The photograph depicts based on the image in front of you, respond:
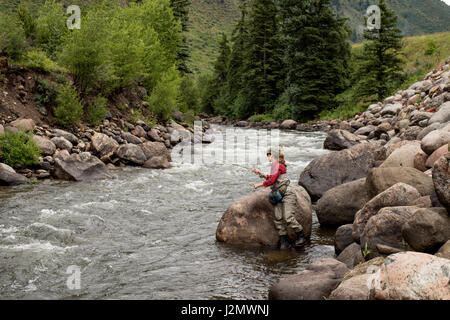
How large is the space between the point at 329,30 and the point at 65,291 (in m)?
43.7

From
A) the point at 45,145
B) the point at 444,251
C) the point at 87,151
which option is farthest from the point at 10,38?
the point at 444,251

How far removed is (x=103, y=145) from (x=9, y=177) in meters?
4.97

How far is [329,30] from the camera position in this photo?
144ft

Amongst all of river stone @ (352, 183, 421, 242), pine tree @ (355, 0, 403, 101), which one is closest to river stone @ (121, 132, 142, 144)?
river stone @ (352, 183, 421, 242)

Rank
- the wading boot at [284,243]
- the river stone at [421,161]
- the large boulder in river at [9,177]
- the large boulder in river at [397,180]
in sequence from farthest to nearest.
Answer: the large boulder in river at [9,177] < the river stone at [421,161] < the wading boot at [284,243] < the large boulder in river at [397,180]

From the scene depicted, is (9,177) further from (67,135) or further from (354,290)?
(354,290)

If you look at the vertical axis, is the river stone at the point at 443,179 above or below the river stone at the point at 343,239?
above

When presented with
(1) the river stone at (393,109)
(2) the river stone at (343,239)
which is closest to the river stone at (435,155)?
(2) the river stone at (343,239)

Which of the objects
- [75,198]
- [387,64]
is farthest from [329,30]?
[75,198]

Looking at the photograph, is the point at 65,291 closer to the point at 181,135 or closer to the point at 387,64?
the point at 181,135

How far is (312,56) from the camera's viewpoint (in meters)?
42.3

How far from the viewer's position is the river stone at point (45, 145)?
1491 centimetres

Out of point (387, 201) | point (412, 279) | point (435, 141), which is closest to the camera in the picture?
point (412, 279)

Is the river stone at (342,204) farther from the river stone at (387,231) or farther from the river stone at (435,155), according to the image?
the river stone at (387,231)
